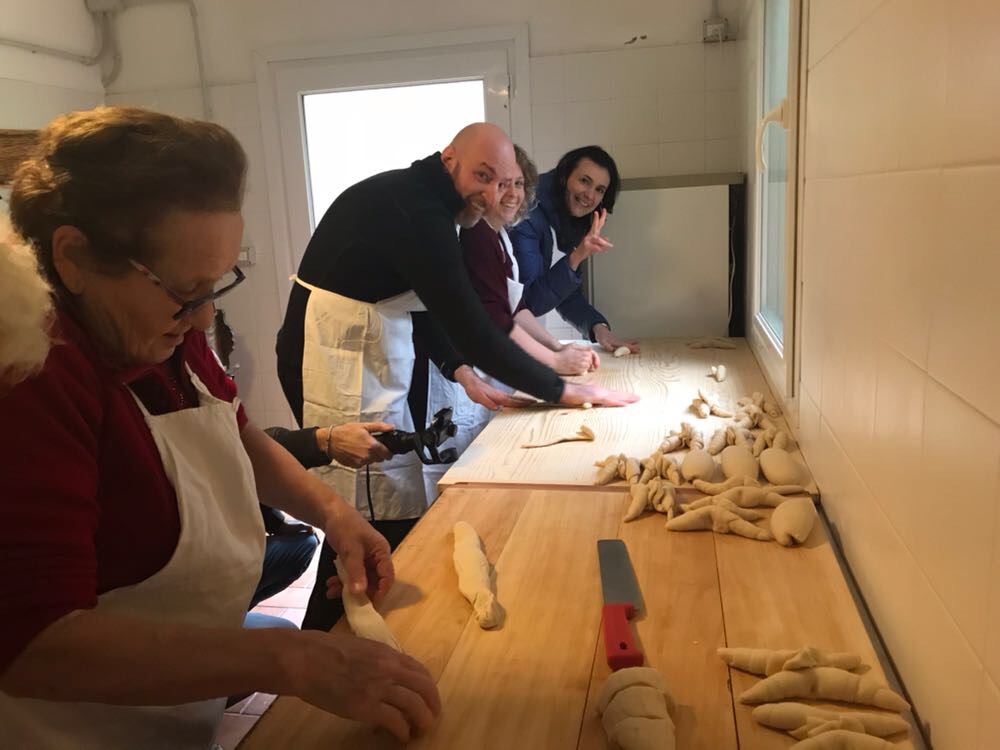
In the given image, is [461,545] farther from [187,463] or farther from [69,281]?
[69,281]

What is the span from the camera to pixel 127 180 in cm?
70

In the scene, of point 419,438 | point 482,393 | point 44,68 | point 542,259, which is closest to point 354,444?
point 419,438

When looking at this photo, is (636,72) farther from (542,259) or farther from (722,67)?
(542,259)

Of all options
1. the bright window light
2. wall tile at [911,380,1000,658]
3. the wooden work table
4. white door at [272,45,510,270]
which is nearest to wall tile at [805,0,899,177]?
wall tile at [911,380,1000,658]

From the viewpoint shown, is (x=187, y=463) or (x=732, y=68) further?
(x=732, y=68)

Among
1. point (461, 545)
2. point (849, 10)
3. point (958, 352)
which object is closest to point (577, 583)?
point (461, 545)

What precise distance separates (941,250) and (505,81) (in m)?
2.69

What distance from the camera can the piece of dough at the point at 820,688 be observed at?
0.70 m

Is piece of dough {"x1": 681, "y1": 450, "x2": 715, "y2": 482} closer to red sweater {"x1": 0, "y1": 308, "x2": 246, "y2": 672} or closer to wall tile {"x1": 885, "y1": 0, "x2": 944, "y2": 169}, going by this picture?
wall tile {"x1": 885, "y1": 0, "x2": 944, "y2": 169}

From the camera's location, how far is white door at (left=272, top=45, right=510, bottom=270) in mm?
3100

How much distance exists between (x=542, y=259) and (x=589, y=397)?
0.85m

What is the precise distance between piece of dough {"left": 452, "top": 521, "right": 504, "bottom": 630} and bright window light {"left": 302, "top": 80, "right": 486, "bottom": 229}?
2416mm

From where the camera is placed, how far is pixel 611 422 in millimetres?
1657

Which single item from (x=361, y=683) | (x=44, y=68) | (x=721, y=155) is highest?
(x=44, y=68)
